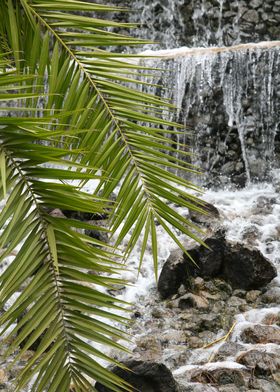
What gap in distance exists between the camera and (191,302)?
5.42 metres

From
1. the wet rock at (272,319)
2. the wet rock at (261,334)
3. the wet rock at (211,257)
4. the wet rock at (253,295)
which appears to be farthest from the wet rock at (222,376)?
the wet rock at (211,257)

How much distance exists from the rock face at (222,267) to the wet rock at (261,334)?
2.79 ft

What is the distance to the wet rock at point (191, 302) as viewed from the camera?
5398mm

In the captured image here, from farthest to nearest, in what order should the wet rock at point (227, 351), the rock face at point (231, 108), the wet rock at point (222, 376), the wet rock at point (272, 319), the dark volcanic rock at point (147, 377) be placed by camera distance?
1. the rock face at point (231, 108)
2. the wet rock at point (272, 319)
3. the wet rock at point (227, 351)
4. the wet rock at point (222, 376)
5. the dark volcanic rock at point (147, 377)

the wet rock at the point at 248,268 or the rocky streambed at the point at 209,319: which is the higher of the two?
the wet rock at the point at 248,268

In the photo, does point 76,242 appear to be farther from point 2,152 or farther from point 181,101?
point 181,101

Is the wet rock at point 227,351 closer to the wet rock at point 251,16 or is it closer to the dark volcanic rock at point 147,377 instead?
the dark volcanic rock at point 147,377

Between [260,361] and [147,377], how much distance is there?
117 cm

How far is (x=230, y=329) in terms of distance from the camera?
4965 mm

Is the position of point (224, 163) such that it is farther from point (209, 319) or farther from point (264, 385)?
point (264, 385)

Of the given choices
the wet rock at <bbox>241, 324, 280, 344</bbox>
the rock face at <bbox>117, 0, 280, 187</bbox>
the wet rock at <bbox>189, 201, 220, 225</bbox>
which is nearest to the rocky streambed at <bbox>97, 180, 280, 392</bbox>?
the wet rock at <bbox>241, 324, 280, 344</bbox>

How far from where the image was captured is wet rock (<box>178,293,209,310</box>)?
17.7 feet

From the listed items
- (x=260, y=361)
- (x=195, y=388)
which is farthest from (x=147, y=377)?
(x=260, y=361)

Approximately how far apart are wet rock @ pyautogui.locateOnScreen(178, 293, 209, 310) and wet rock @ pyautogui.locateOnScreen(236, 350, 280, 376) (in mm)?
1115
